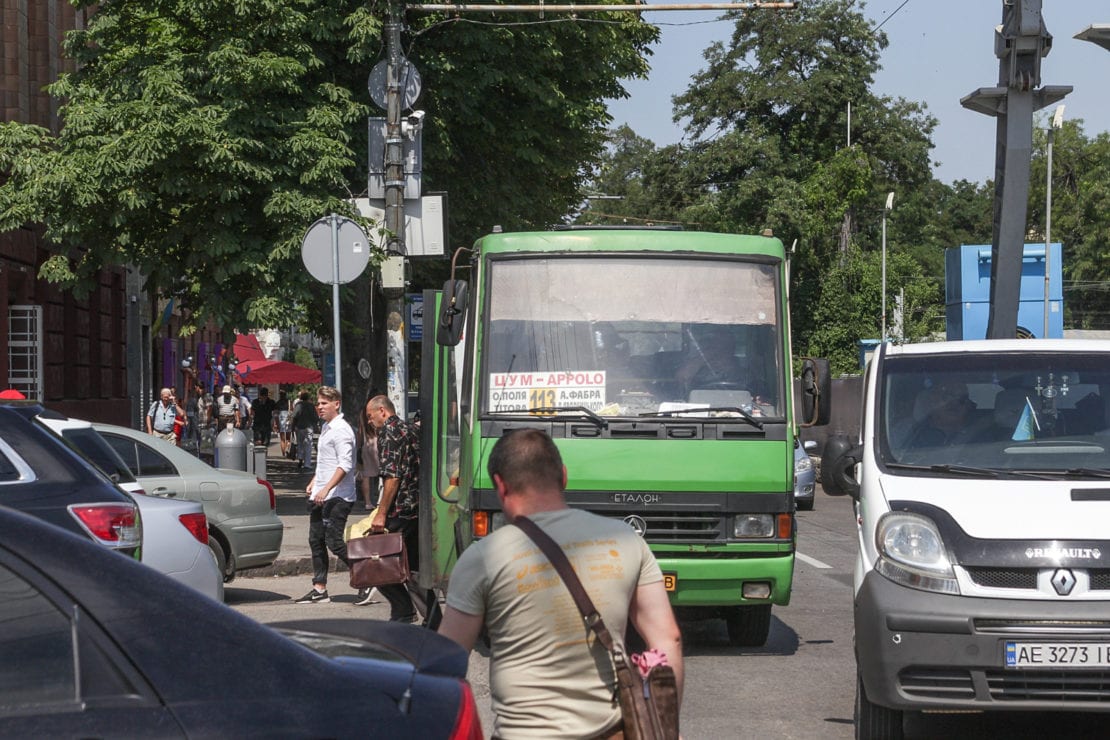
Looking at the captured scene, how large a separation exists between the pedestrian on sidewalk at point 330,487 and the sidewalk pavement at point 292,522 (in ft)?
6.42

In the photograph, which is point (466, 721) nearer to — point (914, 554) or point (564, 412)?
point (914, 554)

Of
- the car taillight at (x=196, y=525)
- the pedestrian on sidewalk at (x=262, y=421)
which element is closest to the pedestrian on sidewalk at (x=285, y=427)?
the pedestrian on sidewalk at (x=262, y=421)

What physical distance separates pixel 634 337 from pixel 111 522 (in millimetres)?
3808

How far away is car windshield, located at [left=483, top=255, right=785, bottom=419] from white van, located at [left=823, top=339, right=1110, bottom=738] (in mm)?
2460

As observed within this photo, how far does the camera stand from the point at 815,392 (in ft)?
33.8

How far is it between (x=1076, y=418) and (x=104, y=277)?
29.4m

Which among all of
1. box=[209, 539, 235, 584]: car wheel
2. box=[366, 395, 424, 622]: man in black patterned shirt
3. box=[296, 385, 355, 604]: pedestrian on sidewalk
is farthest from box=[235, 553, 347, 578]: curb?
box=[366, 395, 424, 622]: man in black patterned shirt

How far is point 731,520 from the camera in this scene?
988 cm

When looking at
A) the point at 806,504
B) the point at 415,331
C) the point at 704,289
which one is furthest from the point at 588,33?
the point at 704,289

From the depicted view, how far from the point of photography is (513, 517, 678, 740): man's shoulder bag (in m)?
4.03

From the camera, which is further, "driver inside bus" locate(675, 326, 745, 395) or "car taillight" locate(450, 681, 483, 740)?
"driver inside bus" locate(675, 326, 745, 395)

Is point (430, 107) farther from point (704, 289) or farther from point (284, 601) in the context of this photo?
point (704, 289)

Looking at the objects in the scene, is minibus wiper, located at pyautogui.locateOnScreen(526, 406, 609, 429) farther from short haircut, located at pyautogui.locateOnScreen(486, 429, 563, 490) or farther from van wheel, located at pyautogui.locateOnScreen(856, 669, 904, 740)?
short haircut, located at pyautogui.locateOnScreen(486, 429, 563, 490)

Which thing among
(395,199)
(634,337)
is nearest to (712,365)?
(634,337)
